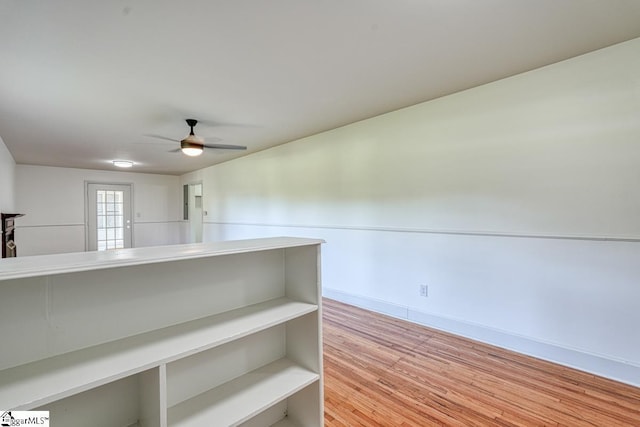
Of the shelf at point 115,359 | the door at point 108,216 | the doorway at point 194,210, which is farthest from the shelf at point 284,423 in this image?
the door at point 108,216

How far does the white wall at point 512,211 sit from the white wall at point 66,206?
6.39 m

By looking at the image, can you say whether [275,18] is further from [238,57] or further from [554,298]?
[554,298]

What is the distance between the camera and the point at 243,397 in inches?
51.0

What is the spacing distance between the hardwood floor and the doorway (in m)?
6.05

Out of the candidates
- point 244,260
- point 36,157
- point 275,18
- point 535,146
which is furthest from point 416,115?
point 36,157

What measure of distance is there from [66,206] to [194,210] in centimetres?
281

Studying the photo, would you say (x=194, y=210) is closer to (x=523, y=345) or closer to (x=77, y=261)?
(x=77, y=261)

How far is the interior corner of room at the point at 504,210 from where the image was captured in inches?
81.0

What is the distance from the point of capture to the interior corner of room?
2059 mm

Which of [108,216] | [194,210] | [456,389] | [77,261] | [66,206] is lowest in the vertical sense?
[456,389]

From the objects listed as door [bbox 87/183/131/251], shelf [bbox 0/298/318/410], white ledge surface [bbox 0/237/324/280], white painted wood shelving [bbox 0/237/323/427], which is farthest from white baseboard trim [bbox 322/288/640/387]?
door [bbox 87/183/131/251]

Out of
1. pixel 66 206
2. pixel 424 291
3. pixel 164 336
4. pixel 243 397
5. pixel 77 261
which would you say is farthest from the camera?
pixel 66 206

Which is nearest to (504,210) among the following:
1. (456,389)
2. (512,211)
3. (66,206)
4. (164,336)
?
(512,211)

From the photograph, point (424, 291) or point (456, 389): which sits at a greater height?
point (424, 291)
